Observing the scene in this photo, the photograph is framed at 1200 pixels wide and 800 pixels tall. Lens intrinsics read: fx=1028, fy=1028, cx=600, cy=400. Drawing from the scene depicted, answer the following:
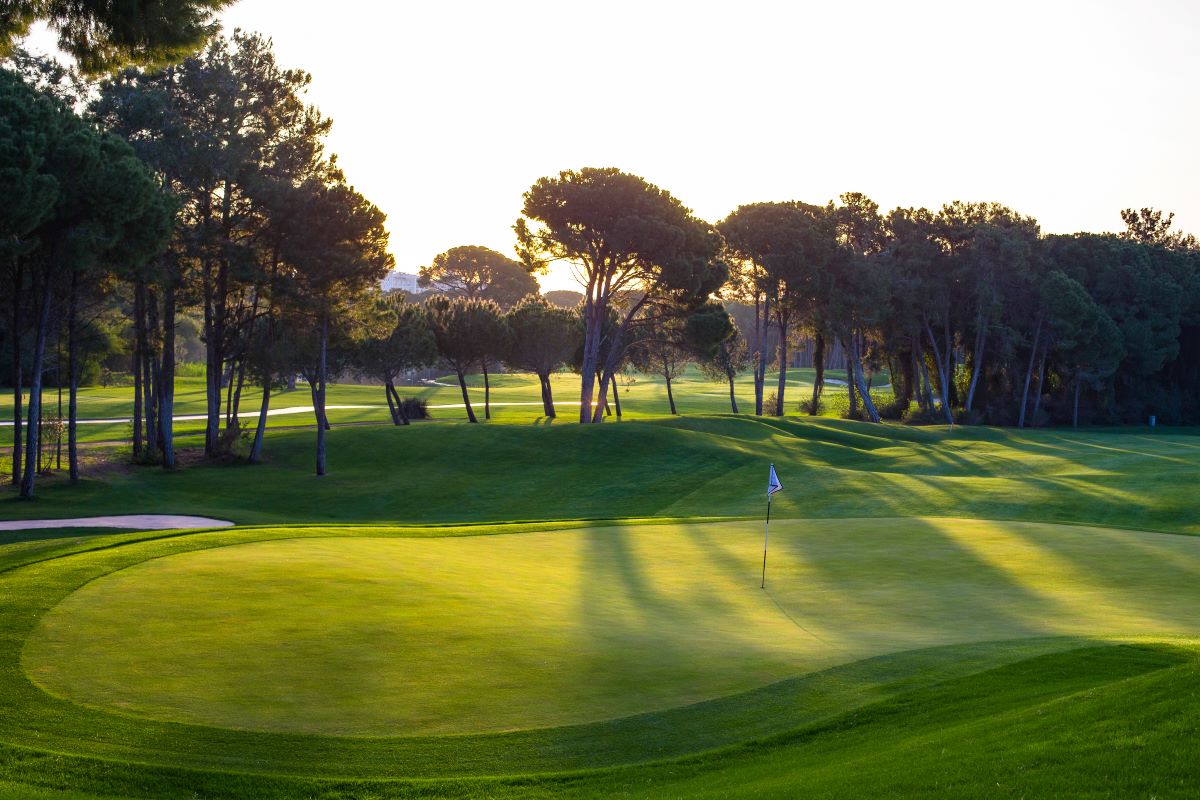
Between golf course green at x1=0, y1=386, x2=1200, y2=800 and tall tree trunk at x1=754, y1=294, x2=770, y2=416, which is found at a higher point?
tall tree trunk at x1=754, y1=294, x2=770, y2=416

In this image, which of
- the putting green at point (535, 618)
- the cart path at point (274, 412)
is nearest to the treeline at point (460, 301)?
the cart path at point (274, 412)

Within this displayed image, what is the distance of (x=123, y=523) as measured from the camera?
27859 mm

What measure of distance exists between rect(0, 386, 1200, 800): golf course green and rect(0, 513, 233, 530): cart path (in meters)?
1.16

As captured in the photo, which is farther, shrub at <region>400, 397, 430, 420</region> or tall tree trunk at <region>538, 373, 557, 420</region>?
tall tree trunk at <region>538, 373, 557, 420</region>

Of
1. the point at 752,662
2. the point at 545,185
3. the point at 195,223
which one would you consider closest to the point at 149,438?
the point at 195,223

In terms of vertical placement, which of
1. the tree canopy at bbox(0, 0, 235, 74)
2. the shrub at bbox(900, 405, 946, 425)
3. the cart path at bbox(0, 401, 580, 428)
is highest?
the tree canopy at bbox(0, 0, 235, 74)

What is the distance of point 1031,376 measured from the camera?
8219 cm

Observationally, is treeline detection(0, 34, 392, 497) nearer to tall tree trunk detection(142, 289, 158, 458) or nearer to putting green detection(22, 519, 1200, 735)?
tall tree trunk detection(142, 289, 158, 458)

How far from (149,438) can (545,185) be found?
2577 centimetres

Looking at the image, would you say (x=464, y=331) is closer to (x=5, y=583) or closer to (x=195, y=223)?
(x=195, y=223)

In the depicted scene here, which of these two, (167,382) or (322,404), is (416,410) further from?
(167,382)

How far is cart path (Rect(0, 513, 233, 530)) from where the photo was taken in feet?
88.9

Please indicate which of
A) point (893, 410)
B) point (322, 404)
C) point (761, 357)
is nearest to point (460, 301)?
point (761, 357)

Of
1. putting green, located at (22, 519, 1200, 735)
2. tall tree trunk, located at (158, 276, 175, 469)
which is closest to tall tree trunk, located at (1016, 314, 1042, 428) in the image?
putting green, located at (22, 519, 1200, 735)
